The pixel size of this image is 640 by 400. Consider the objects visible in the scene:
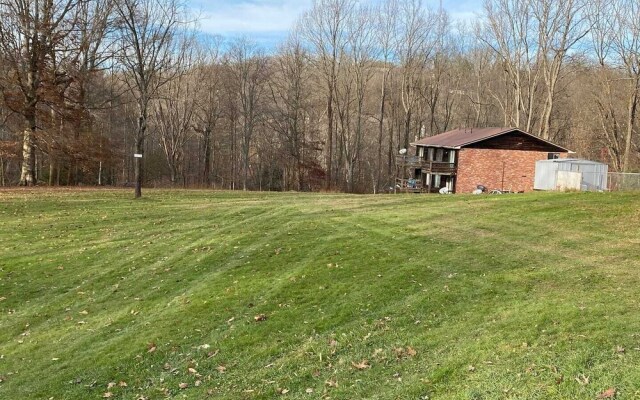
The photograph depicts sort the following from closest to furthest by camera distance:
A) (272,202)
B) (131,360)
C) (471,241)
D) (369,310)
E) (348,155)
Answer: (131,360) → (369,310) → (471,241) → (272,202) → (348,155)

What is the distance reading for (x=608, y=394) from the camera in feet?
14.0

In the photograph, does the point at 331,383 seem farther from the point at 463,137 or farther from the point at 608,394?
the point at 463,137

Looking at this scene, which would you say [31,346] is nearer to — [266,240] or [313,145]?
[266,240]

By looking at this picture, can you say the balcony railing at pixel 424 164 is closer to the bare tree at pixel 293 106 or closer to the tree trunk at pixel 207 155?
the bare tree at pixel 293 106

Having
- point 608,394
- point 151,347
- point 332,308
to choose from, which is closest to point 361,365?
point 332,308

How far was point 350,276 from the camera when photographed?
959 cm

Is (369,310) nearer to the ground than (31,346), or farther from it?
farther from it

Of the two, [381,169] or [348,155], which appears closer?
[348,155]

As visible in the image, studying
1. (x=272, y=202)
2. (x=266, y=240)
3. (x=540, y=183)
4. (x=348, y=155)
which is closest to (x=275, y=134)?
(x=348, y=155)

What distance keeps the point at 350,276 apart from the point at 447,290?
205cm

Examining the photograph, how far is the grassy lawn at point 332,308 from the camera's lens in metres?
5.37

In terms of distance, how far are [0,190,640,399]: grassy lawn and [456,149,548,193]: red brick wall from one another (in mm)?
23849

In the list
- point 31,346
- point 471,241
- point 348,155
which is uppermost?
point 348,155

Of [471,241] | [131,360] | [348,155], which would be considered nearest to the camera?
[131,360]
